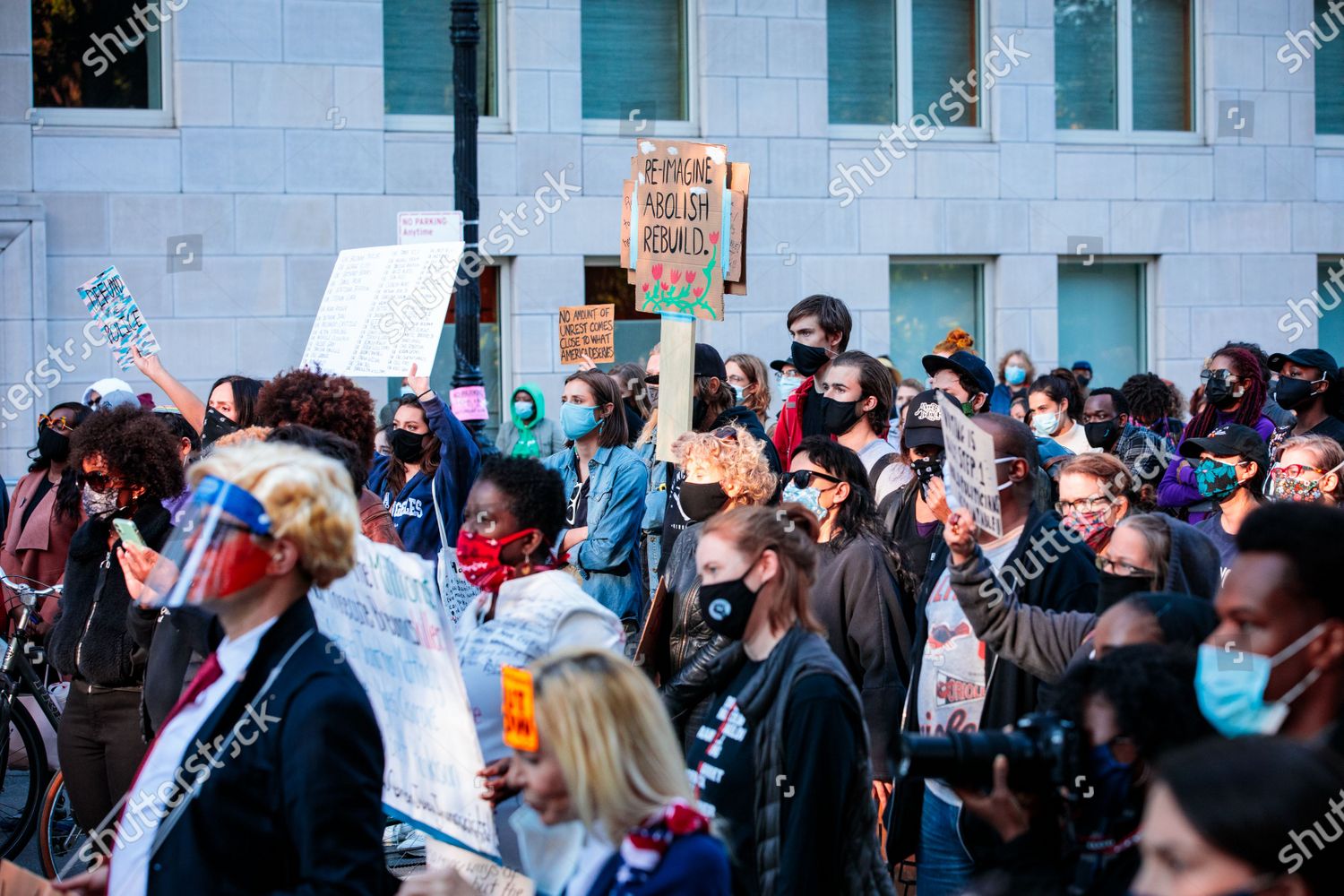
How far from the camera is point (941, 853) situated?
4367 millimetres

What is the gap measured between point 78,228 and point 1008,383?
861 cm

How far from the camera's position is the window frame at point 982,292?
16.4 meters

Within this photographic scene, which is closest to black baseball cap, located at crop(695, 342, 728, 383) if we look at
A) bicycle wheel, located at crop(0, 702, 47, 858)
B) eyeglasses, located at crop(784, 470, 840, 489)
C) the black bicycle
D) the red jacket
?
the red jacket

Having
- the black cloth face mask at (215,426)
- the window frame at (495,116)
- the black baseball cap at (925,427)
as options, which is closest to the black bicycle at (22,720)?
the black cloth face mask at (215,426)

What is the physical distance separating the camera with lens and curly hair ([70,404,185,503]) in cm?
349

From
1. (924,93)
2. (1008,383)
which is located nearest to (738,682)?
(1008,383)

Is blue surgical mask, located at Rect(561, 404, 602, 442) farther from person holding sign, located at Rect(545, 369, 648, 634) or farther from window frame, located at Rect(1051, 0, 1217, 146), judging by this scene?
window frame, located at Rect(1051, 0, 1217, 146)

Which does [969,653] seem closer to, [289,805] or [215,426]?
[289,805]

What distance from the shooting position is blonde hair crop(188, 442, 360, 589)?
2.99 meters

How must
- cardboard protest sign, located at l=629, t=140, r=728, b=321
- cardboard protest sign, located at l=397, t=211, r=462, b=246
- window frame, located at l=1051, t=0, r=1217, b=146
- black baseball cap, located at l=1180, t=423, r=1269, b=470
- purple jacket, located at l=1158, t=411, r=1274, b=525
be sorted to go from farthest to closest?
window frame, located at l=1051, t=0, r=1217, b=146, cardboard protest sign, located at l=397, t=211, r=462, b=246, cardboard protest sign, located at l=629, t=140, r=728, b=321, purple jacket, located at l=1158, t=411, r=1274, b=525, black baseball cap, located at l=1180, t=423, r=1269, b=470

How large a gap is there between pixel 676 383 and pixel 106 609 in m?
2.76

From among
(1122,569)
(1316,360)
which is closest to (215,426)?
(1122,569)

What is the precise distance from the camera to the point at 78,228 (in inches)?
530

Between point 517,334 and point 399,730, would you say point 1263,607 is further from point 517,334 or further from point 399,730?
point 517,334
